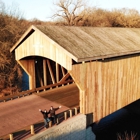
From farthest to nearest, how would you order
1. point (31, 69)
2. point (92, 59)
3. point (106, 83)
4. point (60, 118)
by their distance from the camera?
point (31, 69)
point (106, 83)
point (60, 118)
point (92, 59)

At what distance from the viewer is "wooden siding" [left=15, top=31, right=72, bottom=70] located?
1158cm

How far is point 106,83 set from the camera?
45.1 feet

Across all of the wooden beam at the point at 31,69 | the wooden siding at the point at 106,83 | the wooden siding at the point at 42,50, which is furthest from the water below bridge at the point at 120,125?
the wooden siding at the point at 42,50

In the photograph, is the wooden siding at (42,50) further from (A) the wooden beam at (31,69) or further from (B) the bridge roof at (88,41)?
(A) the wooden beam at (31,69)

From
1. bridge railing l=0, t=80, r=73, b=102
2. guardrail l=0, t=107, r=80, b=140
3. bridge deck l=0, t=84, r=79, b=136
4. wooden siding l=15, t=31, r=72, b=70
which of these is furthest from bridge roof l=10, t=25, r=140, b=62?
bridge deck l=0, t=84, r=79, b=136

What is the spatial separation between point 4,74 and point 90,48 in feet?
59.0

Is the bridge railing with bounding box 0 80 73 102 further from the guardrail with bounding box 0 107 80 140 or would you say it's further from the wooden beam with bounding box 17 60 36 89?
the guardrail with bounding box 0 107 80 140

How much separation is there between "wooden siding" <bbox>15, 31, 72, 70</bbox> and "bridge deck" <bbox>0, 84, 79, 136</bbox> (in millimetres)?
3685

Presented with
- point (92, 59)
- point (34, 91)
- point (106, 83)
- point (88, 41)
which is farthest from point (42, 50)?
point (106, 83)

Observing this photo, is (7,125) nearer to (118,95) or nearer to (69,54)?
(69,54)

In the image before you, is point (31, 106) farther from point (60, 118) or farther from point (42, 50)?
point (42, 50)

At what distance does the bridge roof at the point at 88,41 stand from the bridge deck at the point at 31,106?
15.2 ft

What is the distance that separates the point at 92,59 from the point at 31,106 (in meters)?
5.99

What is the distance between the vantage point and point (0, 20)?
89.8ft
